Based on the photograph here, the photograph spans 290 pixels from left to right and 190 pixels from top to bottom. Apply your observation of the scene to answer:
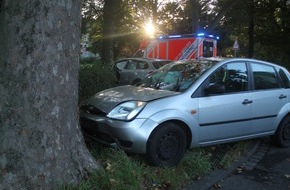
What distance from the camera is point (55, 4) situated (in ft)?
13.4

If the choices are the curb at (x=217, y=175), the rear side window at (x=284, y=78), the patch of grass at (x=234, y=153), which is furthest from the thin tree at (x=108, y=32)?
the curb at (x=217, y=175)

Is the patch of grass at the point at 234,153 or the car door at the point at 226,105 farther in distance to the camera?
the patch of grass at the point at 234,153

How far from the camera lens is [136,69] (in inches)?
604

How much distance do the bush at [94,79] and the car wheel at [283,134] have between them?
372cm

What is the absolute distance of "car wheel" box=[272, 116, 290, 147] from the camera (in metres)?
7.15

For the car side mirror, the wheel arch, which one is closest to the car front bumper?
the wheel arch

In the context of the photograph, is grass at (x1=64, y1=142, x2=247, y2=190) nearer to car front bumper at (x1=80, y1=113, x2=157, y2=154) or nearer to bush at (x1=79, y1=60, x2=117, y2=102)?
car front bumper at (x1=80, y1=113, x2=157, y2=154)

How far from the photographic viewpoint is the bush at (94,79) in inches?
334

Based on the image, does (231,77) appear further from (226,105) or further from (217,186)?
(217,186)

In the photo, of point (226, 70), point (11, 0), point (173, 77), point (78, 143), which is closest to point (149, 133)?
point (78, 143)

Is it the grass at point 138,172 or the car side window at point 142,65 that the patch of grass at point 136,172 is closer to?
the grass at point 138,172

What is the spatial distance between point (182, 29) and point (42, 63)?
34.9 metres

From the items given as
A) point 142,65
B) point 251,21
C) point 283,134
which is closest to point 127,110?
point 283,134

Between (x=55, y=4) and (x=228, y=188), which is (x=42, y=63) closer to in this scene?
(x=55, y=4)
